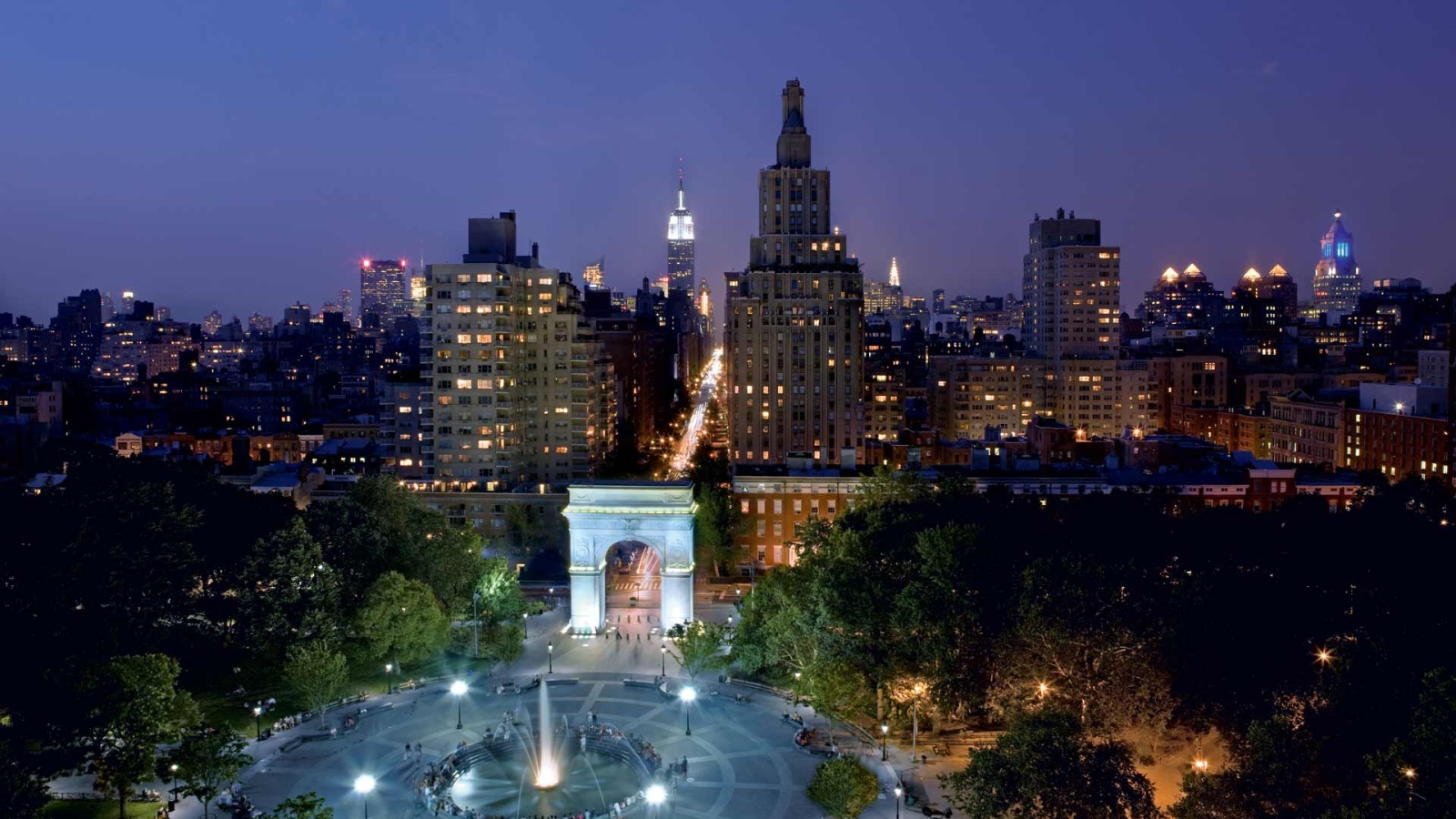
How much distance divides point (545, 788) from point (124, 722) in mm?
17464

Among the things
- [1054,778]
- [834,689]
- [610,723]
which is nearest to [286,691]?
[610,723]

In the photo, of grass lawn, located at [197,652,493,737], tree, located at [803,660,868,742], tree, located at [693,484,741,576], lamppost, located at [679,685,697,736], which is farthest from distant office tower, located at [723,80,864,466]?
tree, located at [803,660,868,742]

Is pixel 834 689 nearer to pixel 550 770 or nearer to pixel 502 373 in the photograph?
pixel 550 770

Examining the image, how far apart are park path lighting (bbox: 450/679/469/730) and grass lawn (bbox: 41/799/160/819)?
47.2 ft

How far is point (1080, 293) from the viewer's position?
159 meters

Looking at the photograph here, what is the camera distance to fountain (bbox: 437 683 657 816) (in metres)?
49.4

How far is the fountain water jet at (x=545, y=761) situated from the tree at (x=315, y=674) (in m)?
10.4

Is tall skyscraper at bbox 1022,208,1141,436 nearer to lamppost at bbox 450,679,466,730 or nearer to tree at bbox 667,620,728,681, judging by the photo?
tree at bbox 667,620,728,681

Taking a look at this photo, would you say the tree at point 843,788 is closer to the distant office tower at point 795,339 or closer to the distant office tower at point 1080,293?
the distant office tower at point 795,339

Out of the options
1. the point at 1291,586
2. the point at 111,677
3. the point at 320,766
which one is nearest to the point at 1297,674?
the point at 1291,586

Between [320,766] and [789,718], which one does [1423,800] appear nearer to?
[789,718]

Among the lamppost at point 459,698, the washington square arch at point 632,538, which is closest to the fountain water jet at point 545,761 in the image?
the lamppost at point 459,698

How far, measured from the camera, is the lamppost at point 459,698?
5831cm

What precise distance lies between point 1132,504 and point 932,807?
34.0 meters
